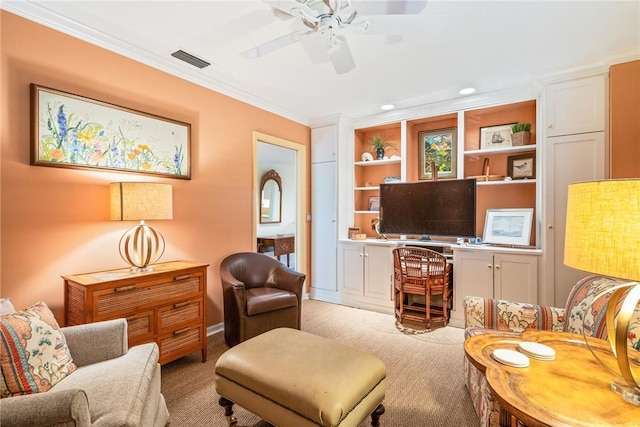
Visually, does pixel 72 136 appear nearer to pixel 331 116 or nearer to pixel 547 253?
pixel 331 116

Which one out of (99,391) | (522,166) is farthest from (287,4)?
(522,166)

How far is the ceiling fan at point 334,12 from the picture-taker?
1682mm

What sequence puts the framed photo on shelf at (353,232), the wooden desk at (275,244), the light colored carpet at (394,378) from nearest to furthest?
the light colored carpet at (394,378) < the framed photo on shelf at (353,232) < the wooden desk at (275,244)

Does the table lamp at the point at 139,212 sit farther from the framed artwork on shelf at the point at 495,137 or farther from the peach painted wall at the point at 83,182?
the framed artwork on shelf at the point at 495,137

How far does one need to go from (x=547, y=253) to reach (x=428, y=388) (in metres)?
1.86

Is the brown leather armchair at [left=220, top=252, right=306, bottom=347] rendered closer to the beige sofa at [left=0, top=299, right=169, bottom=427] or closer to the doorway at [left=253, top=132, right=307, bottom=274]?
the doorway at [left=253, top=132, right=307, bottom=274]

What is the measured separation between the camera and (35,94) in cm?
204

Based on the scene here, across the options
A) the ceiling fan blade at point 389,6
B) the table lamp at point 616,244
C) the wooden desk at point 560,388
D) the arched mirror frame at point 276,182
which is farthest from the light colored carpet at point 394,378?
the arched mirror frame at point 276,182

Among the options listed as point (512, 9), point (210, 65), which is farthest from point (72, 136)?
point (512, 9)

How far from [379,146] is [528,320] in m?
2.92

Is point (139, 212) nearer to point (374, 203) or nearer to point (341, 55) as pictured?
point (341, 55)

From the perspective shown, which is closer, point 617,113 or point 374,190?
point 617,113

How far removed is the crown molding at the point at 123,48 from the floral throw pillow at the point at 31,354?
6.40 feet

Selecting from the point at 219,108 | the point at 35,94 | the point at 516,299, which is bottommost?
the point at 516,299
